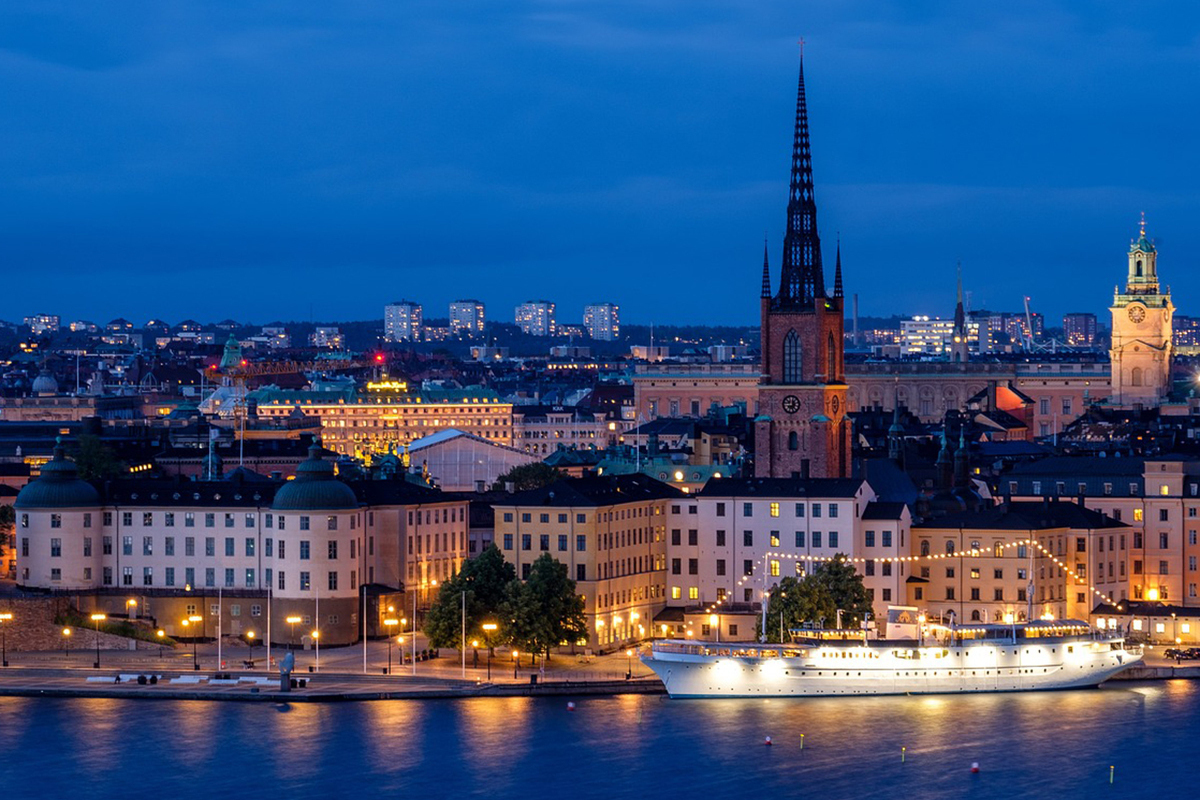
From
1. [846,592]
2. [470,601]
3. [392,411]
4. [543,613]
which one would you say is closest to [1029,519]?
[846,592]

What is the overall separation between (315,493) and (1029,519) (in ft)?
60.6

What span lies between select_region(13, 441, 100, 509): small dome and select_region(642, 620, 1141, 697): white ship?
16361mm

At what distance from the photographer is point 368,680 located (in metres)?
75.9

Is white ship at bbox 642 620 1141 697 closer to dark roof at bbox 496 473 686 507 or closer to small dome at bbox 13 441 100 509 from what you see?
dark roof at bbox 496 473 686 507

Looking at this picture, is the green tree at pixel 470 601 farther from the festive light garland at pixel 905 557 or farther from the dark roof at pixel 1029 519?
the dark roof at pixel 1029 519

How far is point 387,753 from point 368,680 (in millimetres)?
8776

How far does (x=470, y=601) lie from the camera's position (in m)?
79.4

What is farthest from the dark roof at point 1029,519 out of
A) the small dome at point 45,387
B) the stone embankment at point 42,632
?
the small dome at point 45,387

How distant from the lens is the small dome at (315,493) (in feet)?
271

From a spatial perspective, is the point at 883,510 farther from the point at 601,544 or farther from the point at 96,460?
the point at 96,460

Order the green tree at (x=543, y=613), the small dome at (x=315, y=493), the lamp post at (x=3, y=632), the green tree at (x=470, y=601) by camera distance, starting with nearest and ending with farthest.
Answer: the green tree at (x=543, y=613), the green tree at (x=470, y=601), the lamp post at (x=3, y=632), the small dome at (x=315, y=493)

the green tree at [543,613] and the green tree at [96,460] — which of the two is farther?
the green tree at [96,460]

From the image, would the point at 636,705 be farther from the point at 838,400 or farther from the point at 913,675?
the point at 838,400

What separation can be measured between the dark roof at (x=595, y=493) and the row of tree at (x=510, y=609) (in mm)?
3908
